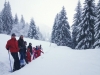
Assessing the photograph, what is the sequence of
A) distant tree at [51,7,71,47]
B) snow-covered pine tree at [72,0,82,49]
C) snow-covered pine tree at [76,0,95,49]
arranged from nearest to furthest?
snow-covered pine tree at [76,0,95,49] < distant tree at [51,7,71,47] < snow-covered pine tree at [72,0,82,49]

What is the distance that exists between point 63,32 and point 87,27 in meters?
11.1

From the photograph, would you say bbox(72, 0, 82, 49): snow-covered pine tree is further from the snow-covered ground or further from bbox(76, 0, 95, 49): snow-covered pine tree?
the snow-covered ground

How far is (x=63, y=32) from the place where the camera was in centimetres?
3384

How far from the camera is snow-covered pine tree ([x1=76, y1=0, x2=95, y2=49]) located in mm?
22734

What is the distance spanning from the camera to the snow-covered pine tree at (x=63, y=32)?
33228 mm

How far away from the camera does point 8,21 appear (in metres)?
48.8

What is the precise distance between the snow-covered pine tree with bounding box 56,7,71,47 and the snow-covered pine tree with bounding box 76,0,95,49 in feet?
29.9

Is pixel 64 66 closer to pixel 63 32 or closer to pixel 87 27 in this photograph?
pixel 87 27

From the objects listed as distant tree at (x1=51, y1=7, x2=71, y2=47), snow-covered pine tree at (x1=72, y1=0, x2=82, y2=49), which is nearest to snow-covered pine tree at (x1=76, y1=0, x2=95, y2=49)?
distant tree at (x1=51, y1=7, x2=71, y2=47)

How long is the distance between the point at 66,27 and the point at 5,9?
2900cm

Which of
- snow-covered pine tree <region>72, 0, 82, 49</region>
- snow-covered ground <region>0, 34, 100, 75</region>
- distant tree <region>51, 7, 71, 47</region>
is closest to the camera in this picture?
snow-covered ground <region>0, 34, 100, 75</region>

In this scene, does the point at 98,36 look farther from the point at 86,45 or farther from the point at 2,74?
the point at 2,74

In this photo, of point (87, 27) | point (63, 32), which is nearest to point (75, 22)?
point (63, 32)

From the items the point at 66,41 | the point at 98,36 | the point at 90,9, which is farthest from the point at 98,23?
the point at 66,41
